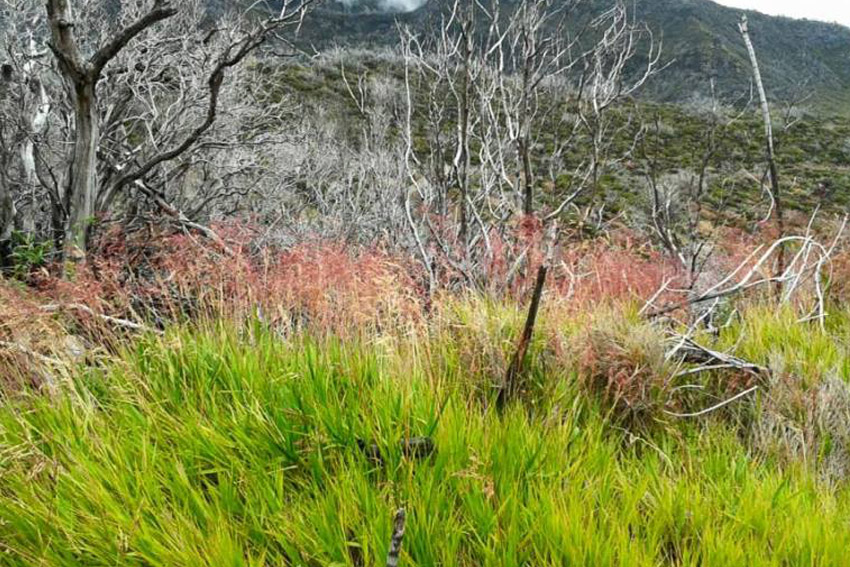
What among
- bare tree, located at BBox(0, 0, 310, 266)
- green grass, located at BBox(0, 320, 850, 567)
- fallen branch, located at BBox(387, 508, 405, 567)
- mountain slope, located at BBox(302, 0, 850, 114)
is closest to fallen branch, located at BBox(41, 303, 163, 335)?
green grass, located at BBox(0, 320, 850, 567)

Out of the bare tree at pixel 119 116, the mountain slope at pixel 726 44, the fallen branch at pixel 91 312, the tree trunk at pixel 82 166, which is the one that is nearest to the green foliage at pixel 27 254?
the bare tree at pixel 119 116

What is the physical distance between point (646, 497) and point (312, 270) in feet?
5.78

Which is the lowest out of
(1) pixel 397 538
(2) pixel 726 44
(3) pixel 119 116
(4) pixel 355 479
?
(4) pixel 355 479

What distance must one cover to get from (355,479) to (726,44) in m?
80.9

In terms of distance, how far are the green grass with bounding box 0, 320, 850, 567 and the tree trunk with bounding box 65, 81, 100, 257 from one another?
2080 mm

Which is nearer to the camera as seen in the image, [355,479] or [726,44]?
[355,479]

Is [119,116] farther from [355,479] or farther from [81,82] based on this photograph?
[355,479]

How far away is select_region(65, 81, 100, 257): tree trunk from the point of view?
3406 millimetres

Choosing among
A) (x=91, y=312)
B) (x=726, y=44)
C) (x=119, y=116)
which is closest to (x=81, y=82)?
(x=91, y=312)

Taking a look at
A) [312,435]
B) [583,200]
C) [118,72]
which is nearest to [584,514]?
[312,435]

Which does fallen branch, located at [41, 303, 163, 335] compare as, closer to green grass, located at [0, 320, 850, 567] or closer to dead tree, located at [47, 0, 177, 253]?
green grass, located at [0, 320, 850, 567]

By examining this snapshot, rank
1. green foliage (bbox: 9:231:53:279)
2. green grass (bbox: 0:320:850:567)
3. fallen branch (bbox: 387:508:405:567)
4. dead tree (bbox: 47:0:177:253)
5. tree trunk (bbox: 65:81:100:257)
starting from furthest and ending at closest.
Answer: green foliage (bbox: 9:231:53:279) → tree trunk (bbox: 65:81:100:257) → dead tree (bbox: 47:0:177:253) → green grass (bbox: 0:320:850:567) → fallen branch (bbox: 387:508:405:567)

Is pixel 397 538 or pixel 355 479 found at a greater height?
pixel 397 538

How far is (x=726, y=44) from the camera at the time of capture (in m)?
65.6
